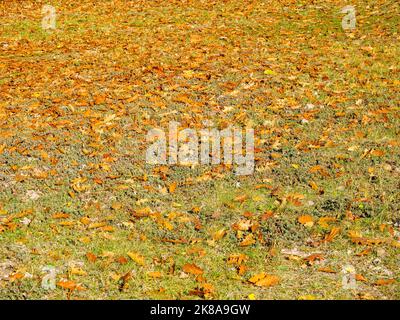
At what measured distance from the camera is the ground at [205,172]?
421cm

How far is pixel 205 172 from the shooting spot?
570 cm

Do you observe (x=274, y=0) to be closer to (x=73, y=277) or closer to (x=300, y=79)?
(x=300, y=79)

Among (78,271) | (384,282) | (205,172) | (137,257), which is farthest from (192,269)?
(205,172)

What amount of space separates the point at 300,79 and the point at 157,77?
231cm

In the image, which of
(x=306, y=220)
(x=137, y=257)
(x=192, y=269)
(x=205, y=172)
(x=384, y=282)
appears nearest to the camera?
(x=384, y=282)

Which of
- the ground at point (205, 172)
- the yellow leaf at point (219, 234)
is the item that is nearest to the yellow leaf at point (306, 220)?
the ground at point (205, 172)

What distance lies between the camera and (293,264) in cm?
429

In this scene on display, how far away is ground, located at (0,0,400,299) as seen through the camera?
4.21 meters

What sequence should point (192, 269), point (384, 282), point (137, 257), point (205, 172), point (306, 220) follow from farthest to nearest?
point (205, 172) → point (306, 220) → point (137, 257) → point (192, 269) → point (384, 282)

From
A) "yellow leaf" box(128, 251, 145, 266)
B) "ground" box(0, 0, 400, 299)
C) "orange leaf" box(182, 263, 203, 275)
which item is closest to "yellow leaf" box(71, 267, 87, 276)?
"ground" box(0, 0, 400, 299)

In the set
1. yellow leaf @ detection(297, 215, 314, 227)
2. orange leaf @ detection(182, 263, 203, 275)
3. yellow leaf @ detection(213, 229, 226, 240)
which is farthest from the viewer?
yellow leaf @ detection(297, 215, 314, 227)

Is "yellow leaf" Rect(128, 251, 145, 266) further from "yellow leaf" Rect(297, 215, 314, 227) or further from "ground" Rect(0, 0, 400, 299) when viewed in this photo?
"yellow leaf" Rect(297, 215, 314, 227)

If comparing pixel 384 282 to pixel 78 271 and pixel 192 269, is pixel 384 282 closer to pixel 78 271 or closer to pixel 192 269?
pixel 192 269

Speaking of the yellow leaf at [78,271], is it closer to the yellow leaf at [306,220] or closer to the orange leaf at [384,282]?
the yellow leaf at [306,220]
